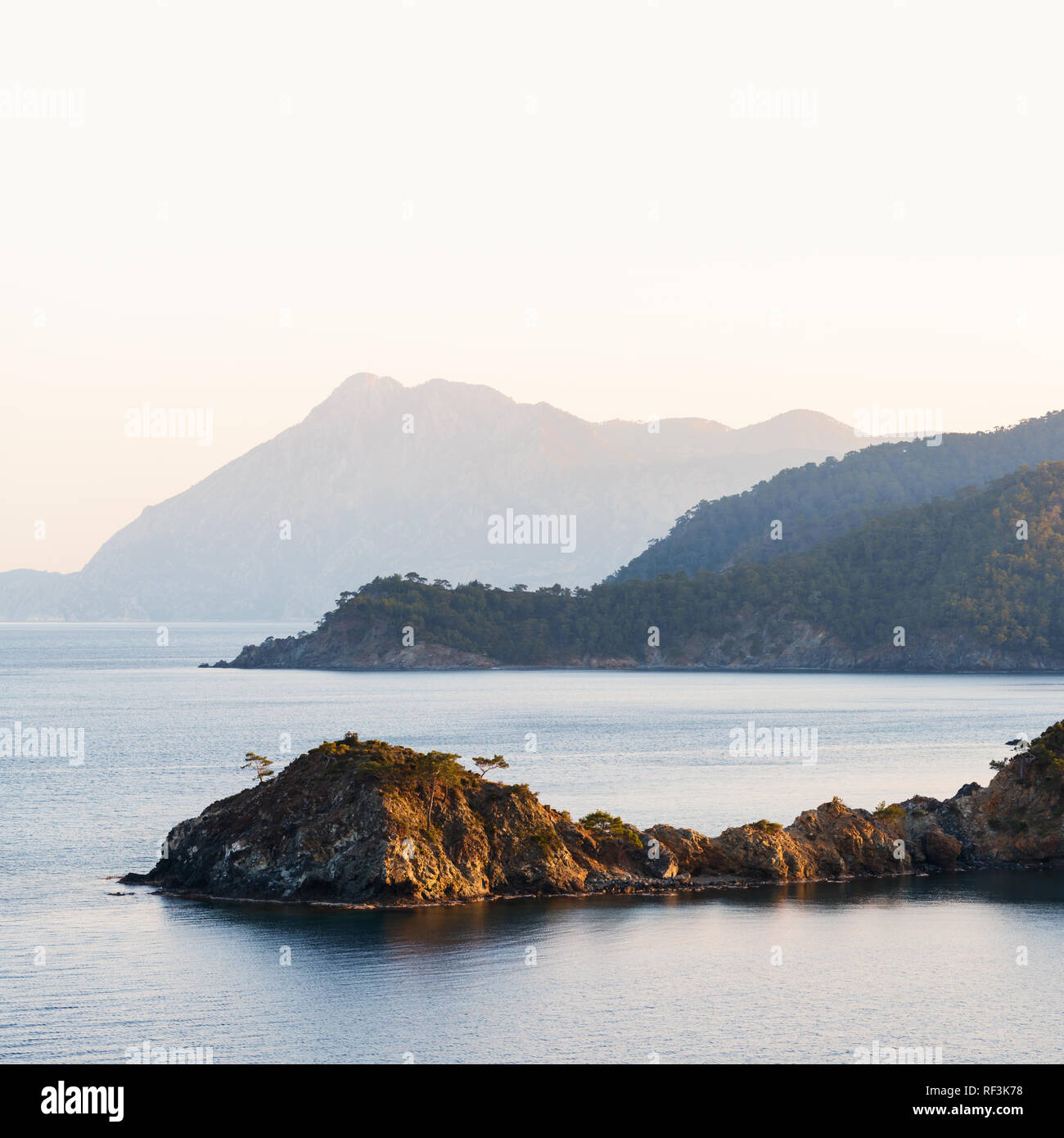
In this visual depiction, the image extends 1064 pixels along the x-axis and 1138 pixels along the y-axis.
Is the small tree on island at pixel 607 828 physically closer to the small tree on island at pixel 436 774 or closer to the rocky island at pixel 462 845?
the rocky island at pixel 462 845

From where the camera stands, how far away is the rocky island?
4256 centimetres

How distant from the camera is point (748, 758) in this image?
284 feet

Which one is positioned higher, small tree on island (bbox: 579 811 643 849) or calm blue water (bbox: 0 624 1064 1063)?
small tree on island (bbox: 579 811 643 849)

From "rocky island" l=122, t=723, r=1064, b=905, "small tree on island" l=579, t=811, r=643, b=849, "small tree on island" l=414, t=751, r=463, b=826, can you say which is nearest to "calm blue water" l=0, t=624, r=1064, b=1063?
"rocky island" l=122, t=723, r=1064, b=905

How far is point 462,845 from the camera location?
44.0 metres

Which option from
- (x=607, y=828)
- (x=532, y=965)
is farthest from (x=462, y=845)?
(x=532, y=965)

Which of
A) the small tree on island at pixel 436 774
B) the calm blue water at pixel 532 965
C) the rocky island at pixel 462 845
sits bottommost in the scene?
the calm blue water at pixel 532 965

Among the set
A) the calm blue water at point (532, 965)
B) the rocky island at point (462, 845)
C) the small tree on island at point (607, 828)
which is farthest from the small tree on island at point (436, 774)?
the small tree on island at point (607, 828)

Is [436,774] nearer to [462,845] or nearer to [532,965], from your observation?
[462,845]

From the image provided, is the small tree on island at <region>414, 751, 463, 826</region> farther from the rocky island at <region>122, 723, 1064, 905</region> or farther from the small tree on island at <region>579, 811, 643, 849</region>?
the small tree on island at <region>579, 811, 643, 849</region>

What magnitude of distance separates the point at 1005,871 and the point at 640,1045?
23.6m

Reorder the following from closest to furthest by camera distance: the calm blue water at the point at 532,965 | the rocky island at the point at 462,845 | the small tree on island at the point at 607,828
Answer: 1. the calm blue water at the point at 532,965
2. the rocky island at the point at 462,845
3. the small tree on island at the point at 607,828

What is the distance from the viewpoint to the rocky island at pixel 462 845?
4256cm
